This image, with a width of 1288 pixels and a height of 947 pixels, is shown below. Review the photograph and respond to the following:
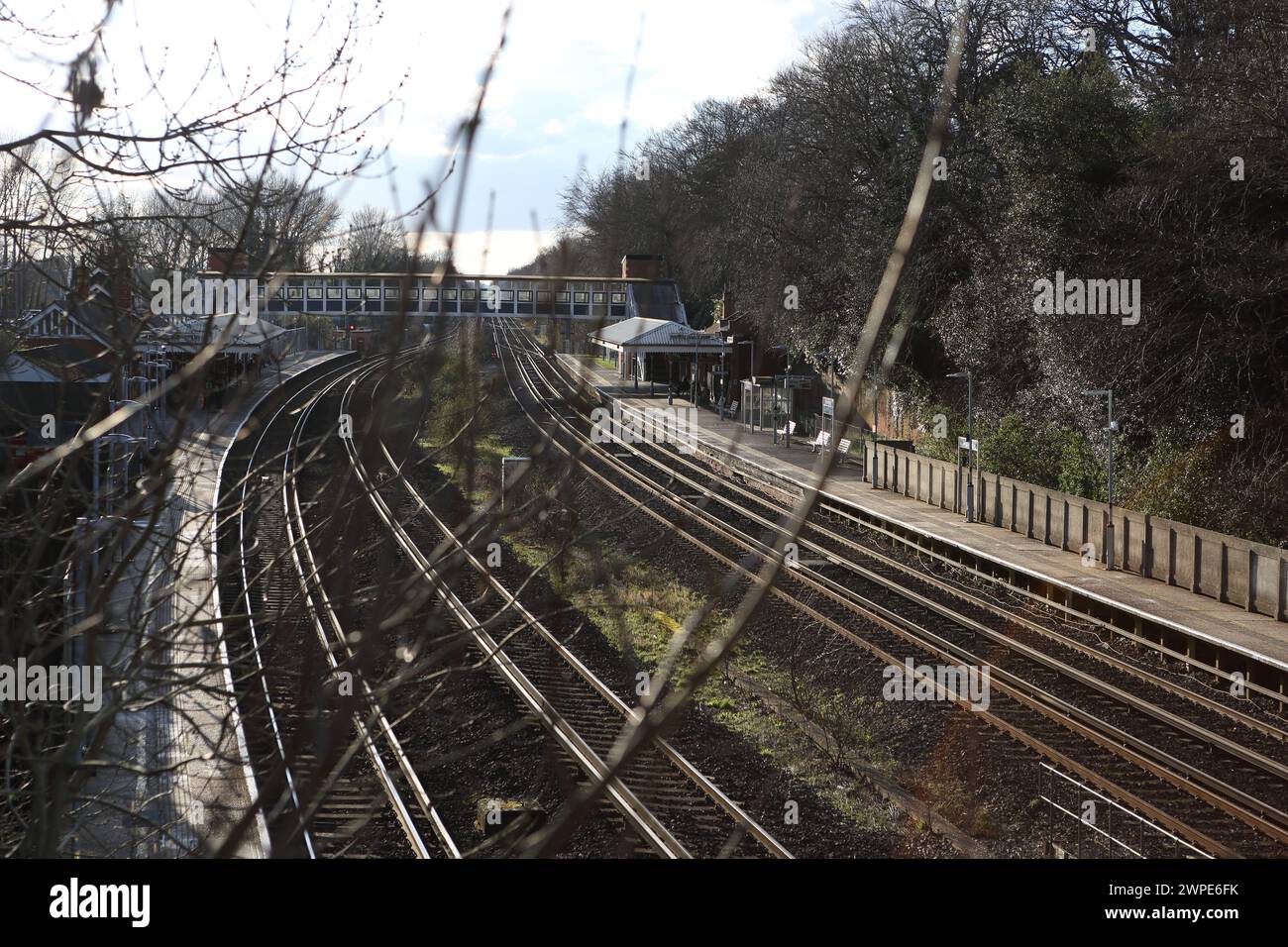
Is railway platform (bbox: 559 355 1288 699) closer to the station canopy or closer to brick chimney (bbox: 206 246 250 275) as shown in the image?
brick chimney (bbox: 206 246 250 275)

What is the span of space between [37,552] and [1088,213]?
20.5 m

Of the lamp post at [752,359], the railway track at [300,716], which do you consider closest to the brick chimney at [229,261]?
the railway track at [300,716]

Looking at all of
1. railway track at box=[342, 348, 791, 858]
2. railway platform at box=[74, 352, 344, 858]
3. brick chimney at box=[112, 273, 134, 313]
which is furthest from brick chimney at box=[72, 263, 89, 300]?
railway track at box=[342, 348, 791, 858]

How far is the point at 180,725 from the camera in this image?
917 cm

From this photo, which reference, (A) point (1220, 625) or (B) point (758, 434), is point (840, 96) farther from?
(A) point (1220, 625)

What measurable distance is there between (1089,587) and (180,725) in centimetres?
1093

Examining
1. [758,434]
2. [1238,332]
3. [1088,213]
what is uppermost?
[1088,213]

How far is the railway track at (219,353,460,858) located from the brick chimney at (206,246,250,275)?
40 centimetres

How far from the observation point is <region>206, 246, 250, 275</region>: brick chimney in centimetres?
247

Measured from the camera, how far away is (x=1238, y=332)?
16.8 metres

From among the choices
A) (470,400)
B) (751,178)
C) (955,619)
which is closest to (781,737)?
(955,619)

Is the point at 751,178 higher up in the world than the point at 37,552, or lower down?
higher up

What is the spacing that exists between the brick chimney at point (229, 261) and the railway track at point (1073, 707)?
0.82 meters

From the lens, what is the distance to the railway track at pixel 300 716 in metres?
1.99
